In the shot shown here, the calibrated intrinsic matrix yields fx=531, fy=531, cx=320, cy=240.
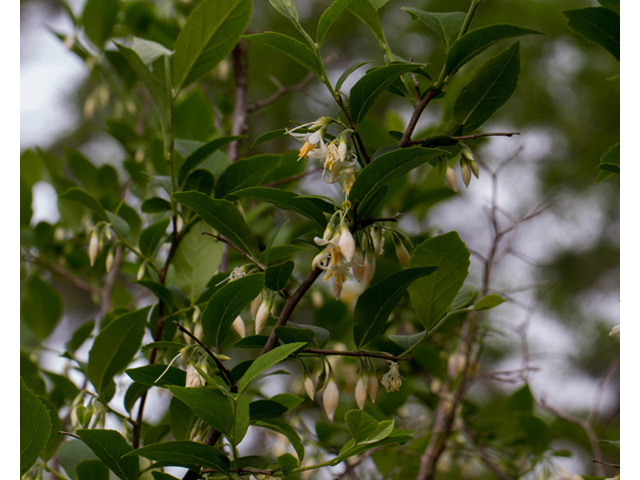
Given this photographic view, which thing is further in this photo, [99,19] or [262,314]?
[99,19]

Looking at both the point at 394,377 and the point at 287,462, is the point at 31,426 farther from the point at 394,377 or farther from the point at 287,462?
the point at 394,377

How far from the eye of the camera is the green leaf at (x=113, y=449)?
0.59 metres

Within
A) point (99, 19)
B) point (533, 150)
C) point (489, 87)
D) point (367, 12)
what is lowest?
point (533, 150)

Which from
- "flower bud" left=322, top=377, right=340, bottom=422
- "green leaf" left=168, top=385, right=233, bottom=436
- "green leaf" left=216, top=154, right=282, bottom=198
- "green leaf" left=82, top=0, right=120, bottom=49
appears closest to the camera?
"green leaf" left=168, top=385, right=233, bottom=436

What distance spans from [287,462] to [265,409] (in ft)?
0.23

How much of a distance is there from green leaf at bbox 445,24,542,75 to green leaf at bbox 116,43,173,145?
0.43 m

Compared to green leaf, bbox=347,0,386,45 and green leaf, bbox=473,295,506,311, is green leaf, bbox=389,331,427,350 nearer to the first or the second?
green leaf, bbox=473,295,506,311

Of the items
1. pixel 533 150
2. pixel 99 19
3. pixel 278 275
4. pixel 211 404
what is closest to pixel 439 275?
pixel 278 275

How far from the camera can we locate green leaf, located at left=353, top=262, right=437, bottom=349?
0.60 metres

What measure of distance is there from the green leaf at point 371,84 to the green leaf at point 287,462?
40 cm

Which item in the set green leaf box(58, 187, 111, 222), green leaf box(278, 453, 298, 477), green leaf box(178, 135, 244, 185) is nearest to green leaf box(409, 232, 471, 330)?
green leaf box(278, 453, 298, 477)

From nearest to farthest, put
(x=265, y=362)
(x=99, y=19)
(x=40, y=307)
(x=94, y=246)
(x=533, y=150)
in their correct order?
(x=265, y=362) → (x=94, y=246) → (x=40, y=307) → (x=99, y=19) → (x=533, y=150)

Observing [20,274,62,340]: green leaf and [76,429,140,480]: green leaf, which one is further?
[20,274,62,340]: green leaf

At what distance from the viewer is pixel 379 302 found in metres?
0.63
